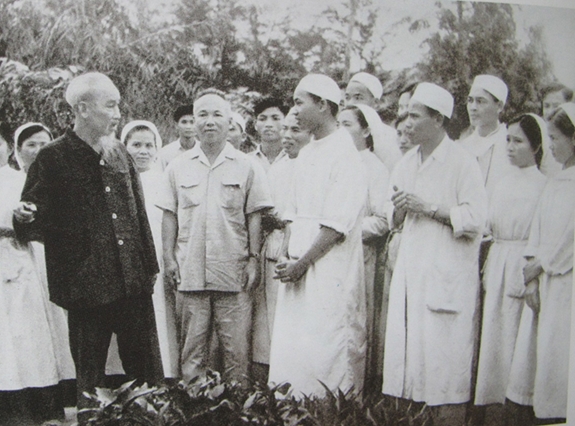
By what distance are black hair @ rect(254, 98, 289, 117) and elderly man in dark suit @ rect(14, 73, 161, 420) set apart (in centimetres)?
72

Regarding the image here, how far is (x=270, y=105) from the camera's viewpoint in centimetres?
402

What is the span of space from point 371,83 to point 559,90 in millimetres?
1259

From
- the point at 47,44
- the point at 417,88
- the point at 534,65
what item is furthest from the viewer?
the point at 534,65

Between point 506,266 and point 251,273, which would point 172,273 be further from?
point 506,266

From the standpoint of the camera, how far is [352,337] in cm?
402

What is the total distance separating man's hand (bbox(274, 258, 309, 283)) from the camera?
3.92 m

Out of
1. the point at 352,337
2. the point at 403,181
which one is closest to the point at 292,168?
Answer: the point at 403,181

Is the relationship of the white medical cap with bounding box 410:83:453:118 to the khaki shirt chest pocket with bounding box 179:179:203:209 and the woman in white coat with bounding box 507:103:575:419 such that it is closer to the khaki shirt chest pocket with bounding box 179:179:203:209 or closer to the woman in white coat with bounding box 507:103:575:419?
the woman in white coat with bounding box 507:103:575:419

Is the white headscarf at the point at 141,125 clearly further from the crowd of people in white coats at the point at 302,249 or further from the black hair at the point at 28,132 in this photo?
the black hair at the point at 28,132

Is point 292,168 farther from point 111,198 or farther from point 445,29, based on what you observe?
point 445,29

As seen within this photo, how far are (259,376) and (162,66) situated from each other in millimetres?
1633

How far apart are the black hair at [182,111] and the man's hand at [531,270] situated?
2.07 m

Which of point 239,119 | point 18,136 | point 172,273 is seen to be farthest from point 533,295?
point 18,136

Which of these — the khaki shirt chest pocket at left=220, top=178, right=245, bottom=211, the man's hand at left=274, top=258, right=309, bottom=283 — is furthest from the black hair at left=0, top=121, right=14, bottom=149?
the man's hand at left=274, top=258, right=309, bottom=283
